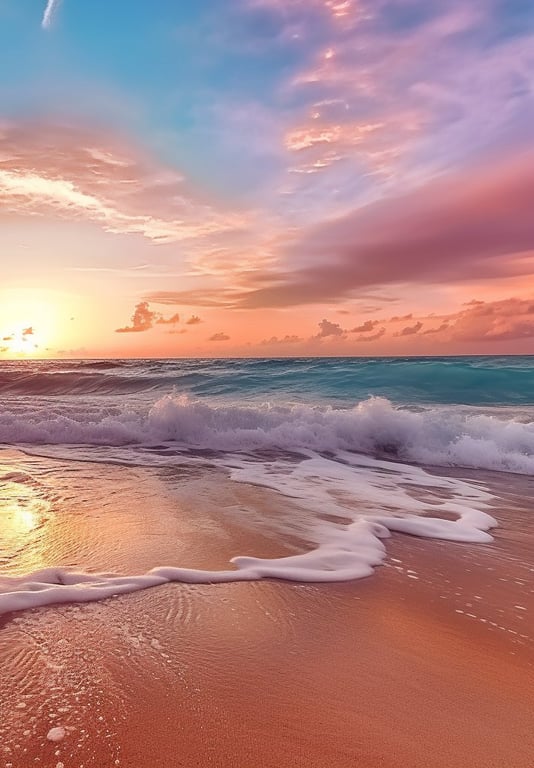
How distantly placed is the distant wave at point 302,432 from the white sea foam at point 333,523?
96 cm

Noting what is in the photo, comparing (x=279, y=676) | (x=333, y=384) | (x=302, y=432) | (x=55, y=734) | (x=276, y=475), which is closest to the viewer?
(x=55, y=734)

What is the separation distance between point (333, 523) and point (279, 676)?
7.92 feet

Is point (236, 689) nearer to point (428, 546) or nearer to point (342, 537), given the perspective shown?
point (342, 537)

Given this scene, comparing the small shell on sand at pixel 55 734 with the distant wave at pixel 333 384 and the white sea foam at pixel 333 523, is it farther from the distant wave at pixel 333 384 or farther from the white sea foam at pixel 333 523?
the distant wave at pixel 333 384

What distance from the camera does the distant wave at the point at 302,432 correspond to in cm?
884

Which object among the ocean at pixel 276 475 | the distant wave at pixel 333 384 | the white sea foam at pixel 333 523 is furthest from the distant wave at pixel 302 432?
the distant wave at pixel 333 384

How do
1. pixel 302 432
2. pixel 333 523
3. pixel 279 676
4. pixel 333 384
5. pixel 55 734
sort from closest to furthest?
pixel 55 734
pixel 279 676
pixel 333 523
pixel 302 432
pixel 333 384

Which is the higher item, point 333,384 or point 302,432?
point 333,384

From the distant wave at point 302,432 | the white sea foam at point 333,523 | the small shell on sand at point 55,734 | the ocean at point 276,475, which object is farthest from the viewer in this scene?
the distant wave at point 302,432

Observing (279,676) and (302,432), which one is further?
(302,432)

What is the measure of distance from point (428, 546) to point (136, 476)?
3666mm

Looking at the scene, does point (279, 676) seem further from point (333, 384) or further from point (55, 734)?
point (333, 384)

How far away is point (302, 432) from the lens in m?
9.46

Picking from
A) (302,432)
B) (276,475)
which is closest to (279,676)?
(276,475)
